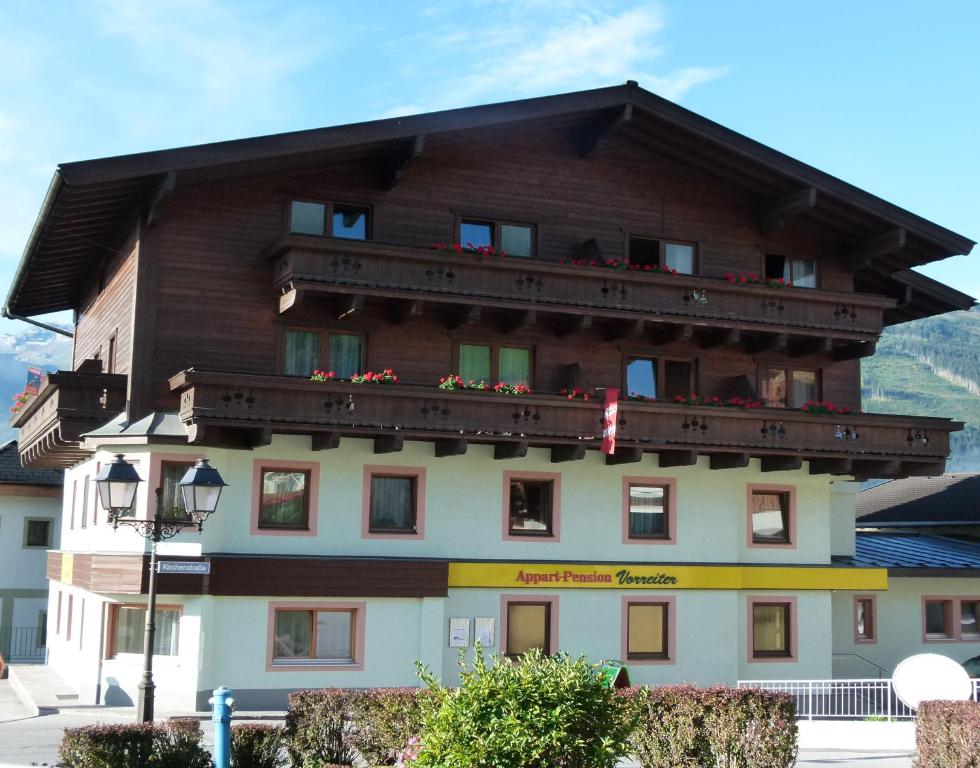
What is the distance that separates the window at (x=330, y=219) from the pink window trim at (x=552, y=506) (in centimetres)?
624

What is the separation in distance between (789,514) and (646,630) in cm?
463

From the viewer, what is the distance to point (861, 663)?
32.4 metres

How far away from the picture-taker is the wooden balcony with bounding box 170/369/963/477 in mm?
24250

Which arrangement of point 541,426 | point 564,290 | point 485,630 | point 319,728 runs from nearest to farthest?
point 319,728, point 541,426, point 485,630, point 564,290

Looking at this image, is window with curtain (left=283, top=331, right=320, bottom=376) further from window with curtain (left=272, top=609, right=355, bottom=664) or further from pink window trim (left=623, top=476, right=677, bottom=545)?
pink window trim (left=623, top=476, right=677, bottom=545)

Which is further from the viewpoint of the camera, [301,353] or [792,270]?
[792,270]

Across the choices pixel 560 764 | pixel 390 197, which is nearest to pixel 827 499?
pixel 390 197

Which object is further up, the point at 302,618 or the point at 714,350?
the point at 714,350

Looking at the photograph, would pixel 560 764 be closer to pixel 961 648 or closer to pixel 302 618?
pixel 302 618

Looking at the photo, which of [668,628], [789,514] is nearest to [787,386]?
[789,514]

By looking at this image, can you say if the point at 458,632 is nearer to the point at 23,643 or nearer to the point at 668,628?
the point at 668,628

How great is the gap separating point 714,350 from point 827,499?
179 inches

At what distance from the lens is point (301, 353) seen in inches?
1053

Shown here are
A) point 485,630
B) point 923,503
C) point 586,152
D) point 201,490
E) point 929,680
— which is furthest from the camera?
point 923,503
